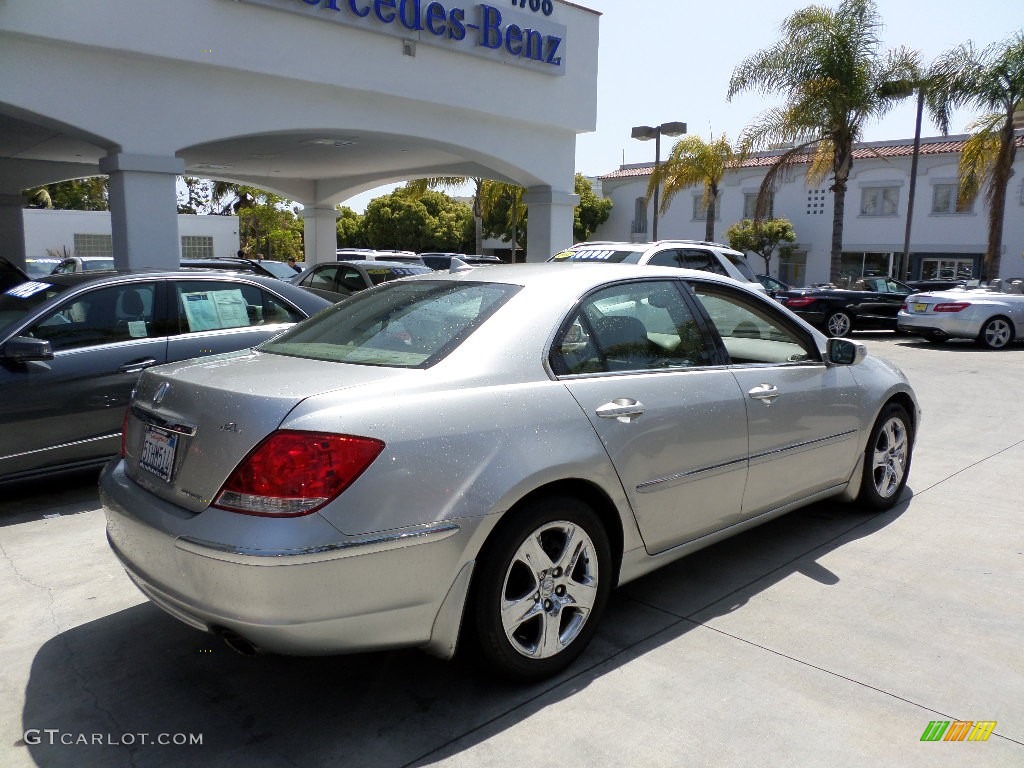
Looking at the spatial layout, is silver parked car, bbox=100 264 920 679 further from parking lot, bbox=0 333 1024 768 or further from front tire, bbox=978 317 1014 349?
front tire, bbox=978 317 1014 349

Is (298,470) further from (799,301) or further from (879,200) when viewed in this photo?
(879,200)

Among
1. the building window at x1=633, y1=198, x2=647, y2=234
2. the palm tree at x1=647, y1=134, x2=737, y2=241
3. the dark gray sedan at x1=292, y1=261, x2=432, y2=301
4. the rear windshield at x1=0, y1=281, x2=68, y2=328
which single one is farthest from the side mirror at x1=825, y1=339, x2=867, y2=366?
the building window at x1=633, y1=198, x2=647, y2=234

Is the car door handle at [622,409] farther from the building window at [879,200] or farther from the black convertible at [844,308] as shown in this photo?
the building window at [879,200]

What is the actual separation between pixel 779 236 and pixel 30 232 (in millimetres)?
30866

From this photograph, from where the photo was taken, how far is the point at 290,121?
11086mm

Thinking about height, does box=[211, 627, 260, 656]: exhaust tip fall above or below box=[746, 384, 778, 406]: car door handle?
below

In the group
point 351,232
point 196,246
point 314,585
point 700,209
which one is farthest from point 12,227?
point 351,232

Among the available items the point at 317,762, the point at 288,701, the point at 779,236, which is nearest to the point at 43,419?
the point at 288,701

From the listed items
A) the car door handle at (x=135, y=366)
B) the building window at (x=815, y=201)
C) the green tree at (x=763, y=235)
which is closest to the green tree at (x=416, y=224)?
the green tree at (x=763, y=235)

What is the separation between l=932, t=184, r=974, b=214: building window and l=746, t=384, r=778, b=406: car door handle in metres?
31.9

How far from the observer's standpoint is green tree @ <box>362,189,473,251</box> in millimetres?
45062

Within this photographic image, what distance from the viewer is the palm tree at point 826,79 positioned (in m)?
21.2

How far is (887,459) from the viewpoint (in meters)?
4.93

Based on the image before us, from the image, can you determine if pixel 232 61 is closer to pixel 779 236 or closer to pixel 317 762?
pixel 317 762
